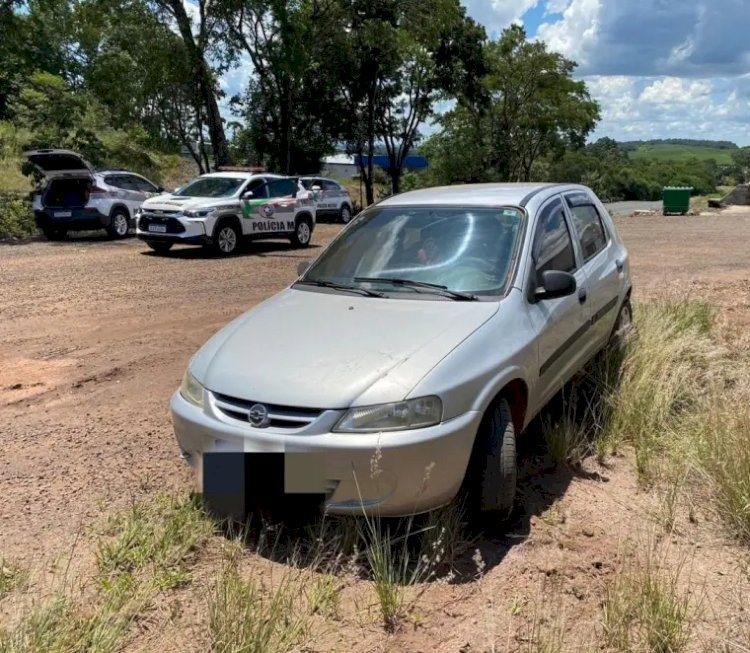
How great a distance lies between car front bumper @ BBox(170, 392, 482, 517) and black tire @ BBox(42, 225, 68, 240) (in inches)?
567

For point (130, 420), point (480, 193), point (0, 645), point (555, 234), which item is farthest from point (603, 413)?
point (0, 645)

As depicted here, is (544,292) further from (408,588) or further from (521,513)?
(408,588)

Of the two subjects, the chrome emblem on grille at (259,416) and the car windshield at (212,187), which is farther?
the car windshield at (212,187)

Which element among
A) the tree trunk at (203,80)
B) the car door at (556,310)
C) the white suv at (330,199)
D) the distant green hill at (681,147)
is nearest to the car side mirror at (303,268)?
the car door at (556,310)

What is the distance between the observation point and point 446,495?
10.3 feet

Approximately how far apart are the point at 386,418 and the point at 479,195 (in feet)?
7.28

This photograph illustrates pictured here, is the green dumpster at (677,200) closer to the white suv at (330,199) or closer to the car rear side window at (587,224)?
the white suv at (330,199)

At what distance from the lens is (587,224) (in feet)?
17.8

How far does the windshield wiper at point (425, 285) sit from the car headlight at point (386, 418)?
98 cm

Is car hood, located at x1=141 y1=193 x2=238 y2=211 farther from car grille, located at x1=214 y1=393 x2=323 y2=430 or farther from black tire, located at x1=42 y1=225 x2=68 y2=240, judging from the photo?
car grille, located at x1=214 y1=393 x2=323 y2=430

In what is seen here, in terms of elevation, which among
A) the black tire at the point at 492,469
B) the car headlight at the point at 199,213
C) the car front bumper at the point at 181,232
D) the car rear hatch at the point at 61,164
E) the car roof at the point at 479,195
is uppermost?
the car rear hatch at the point at 61,164

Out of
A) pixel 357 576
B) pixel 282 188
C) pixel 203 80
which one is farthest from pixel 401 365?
pixel 203 80

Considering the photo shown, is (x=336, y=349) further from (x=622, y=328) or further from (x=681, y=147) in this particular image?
(x=681, y=147)

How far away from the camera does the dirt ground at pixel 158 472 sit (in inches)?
114
